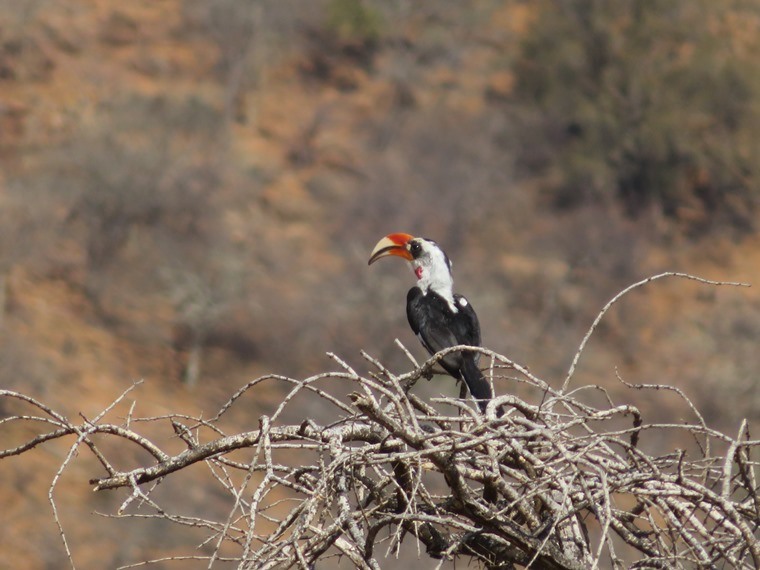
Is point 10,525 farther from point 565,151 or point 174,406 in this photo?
point 565,151

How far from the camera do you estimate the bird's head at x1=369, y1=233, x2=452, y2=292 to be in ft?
24.2

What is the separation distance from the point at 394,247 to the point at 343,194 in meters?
24.3

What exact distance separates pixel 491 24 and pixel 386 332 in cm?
1633

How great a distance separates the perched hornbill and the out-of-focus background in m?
12.3

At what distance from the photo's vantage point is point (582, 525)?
4.04m

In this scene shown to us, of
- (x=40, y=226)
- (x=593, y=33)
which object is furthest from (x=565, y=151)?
(x=40, y=226)

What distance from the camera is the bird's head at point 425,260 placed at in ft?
24.2

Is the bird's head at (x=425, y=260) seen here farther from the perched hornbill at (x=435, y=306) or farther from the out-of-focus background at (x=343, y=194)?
the out-of-focus background at (x=343, y=194)

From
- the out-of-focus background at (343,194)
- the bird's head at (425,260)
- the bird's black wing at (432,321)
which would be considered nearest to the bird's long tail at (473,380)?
the bird's black wing at (432,321)

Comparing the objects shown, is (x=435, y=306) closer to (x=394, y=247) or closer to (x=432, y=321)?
(x=432, y=321)

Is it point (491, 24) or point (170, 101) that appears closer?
point (170, 101)

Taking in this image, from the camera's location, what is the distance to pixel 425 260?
7488mm

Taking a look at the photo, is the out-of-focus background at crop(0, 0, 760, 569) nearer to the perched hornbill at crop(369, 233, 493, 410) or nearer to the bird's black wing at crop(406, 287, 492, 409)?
the perched hornbill at crop(369, 233, 493, 410)

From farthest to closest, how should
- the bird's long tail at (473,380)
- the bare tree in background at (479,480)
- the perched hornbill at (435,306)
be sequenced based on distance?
the perched hornbill at (435,306)
the bird's long tail at (473,380)
the bare tree in background at (479,480)
